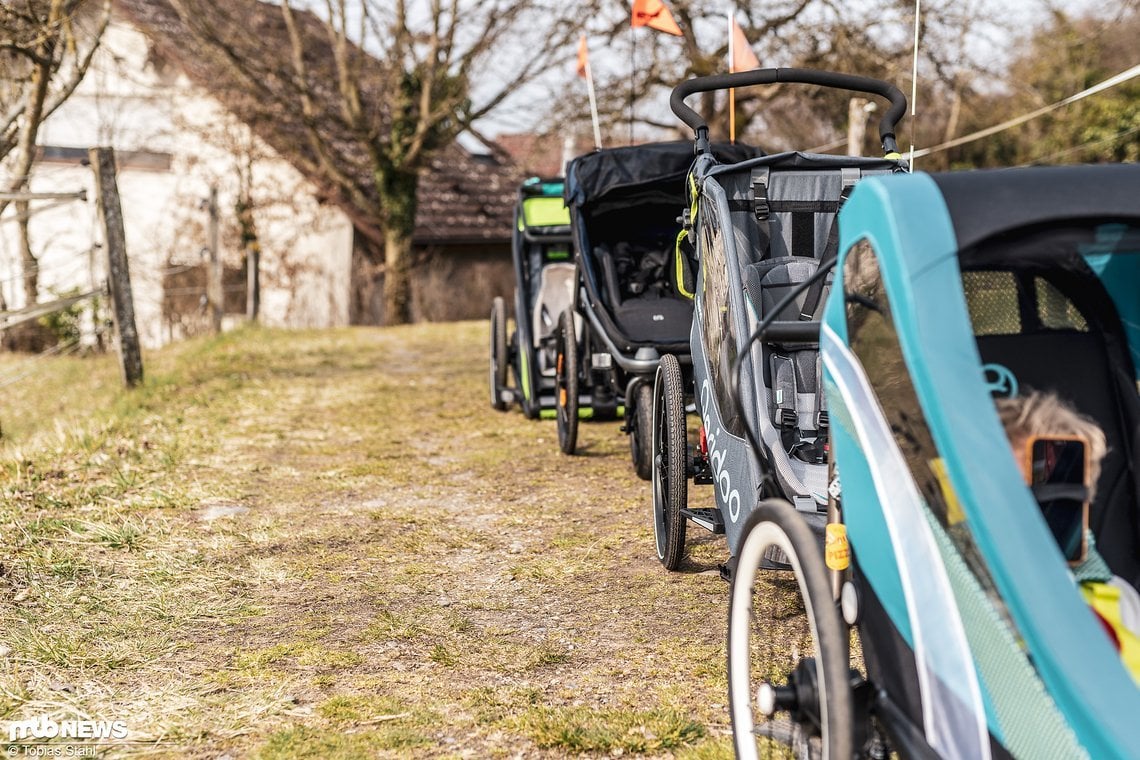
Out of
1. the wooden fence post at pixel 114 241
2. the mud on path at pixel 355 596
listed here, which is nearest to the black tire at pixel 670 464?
the mud on path at pixel 355 596

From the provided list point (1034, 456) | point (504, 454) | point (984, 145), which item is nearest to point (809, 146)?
point (984, 145)

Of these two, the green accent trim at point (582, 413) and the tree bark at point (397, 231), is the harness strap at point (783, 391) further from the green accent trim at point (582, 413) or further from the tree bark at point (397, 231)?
the tree bark at point (397, 231)

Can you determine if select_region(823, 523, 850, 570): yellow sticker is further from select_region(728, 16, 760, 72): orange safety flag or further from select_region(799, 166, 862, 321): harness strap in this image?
select_region(728, 16, 760, 72): orange safety flag

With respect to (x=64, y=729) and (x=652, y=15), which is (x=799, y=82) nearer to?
(x=64, y=729)

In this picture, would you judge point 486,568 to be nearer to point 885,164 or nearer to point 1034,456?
point 885,164

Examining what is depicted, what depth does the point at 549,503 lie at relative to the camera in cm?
570

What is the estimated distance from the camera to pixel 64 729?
10.1 ft

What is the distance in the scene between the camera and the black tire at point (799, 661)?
212cm

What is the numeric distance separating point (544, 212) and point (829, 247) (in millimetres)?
3753

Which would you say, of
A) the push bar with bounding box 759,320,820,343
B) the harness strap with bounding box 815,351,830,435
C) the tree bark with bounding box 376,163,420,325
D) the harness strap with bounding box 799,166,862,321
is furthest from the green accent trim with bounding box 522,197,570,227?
the tree bark with bounding box 376,163,420,325

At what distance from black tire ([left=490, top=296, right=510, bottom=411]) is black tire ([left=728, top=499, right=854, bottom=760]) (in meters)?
5.28

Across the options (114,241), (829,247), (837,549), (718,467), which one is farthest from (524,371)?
(837,549)

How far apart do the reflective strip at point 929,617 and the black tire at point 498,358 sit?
20.1 ft

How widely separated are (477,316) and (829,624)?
846 inches
